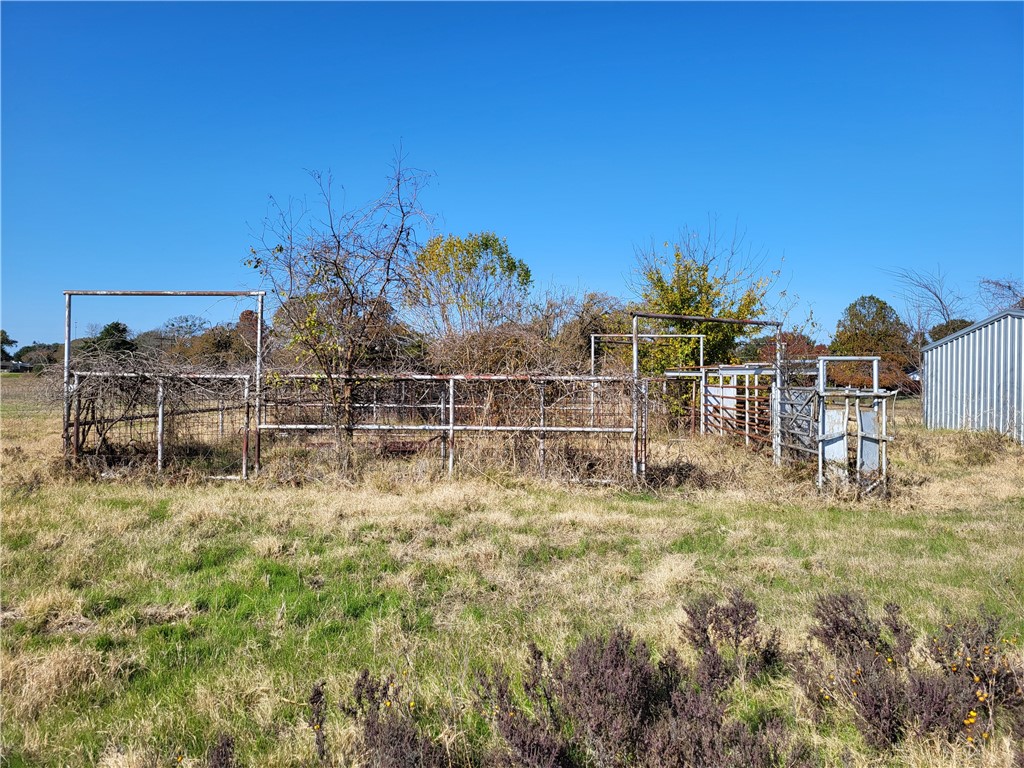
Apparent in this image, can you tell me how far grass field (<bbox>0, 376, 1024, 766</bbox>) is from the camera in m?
3.46

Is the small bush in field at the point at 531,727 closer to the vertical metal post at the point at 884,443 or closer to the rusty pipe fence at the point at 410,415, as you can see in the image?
the rusty pipe fence at the point at 410,415

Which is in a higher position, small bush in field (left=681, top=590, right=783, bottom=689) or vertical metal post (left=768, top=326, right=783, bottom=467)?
vertical metal post (left=768, top=326, right=783, bottom=467)

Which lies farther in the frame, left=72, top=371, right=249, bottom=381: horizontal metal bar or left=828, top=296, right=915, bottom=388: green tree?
left=828, top=296, right=915, bottom=388: green tree

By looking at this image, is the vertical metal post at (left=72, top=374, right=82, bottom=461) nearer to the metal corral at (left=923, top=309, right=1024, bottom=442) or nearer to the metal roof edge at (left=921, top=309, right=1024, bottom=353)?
the metal corral at (left=923, top=309, right=1024, bottom=442)

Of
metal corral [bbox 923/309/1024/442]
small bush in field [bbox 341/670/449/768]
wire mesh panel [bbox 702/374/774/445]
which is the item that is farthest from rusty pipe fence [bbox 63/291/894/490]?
metal corral [bbox 923/309/1024/442]

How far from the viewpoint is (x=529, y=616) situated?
193 inches

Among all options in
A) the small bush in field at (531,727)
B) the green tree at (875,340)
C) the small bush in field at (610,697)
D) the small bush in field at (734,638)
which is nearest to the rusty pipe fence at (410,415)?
the small bush in field at (734,638)

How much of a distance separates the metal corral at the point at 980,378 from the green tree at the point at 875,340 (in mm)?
11344

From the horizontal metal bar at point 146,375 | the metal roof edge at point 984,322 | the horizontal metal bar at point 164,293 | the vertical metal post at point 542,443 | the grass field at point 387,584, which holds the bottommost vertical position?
the grass field at point 387,584

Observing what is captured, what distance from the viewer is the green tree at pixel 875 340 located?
33.8 metres

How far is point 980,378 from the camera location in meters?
19.0

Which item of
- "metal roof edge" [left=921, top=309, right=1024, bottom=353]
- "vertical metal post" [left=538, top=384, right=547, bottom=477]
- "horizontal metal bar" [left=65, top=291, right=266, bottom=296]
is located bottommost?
"vertical metal post" [left=538, top=384, right=547, bottom=477]

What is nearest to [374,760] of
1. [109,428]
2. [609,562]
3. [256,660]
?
[256,660]

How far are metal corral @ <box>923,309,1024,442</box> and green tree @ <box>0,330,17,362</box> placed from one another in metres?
57.4
